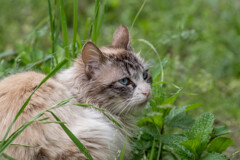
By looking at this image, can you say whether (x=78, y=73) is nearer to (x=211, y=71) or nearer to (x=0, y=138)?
(x=0, y=138)

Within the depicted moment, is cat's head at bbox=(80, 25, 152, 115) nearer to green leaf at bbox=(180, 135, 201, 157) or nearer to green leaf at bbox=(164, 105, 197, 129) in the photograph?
green leaf at bbox=(164, 105, 197, 129)

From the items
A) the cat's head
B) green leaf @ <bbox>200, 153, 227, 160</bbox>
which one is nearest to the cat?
the cat's head

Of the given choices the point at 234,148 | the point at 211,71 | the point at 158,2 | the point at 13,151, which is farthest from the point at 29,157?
the point at 158,2

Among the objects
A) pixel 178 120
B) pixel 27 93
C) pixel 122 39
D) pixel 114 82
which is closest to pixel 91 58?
pixel 114 82

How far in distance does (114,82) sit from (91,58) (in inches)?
11.3

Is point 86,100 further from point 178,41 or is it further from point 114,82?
point 178,41

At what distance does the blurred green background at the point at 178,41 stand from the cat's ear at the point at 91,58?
1.74ft

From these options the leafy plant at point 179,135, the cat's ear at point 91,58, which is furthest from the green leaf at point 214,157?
the cat's ear at point 91,58

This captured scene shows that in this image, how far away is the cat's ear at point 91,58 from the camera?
10.1 ft

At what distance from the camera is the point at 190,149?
2801 mm

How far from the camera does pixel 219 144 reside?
9.53ft

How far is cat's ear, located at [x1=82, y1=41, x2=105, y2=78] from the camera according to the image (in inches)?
121

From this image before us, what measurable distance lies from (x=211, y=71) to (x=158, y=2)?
1824 mm

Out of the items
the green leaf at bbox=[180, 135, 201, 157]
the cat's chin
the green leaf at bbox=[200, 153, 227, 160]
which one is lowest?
the green leaf at bbox=[200, 153, 227, 160]
